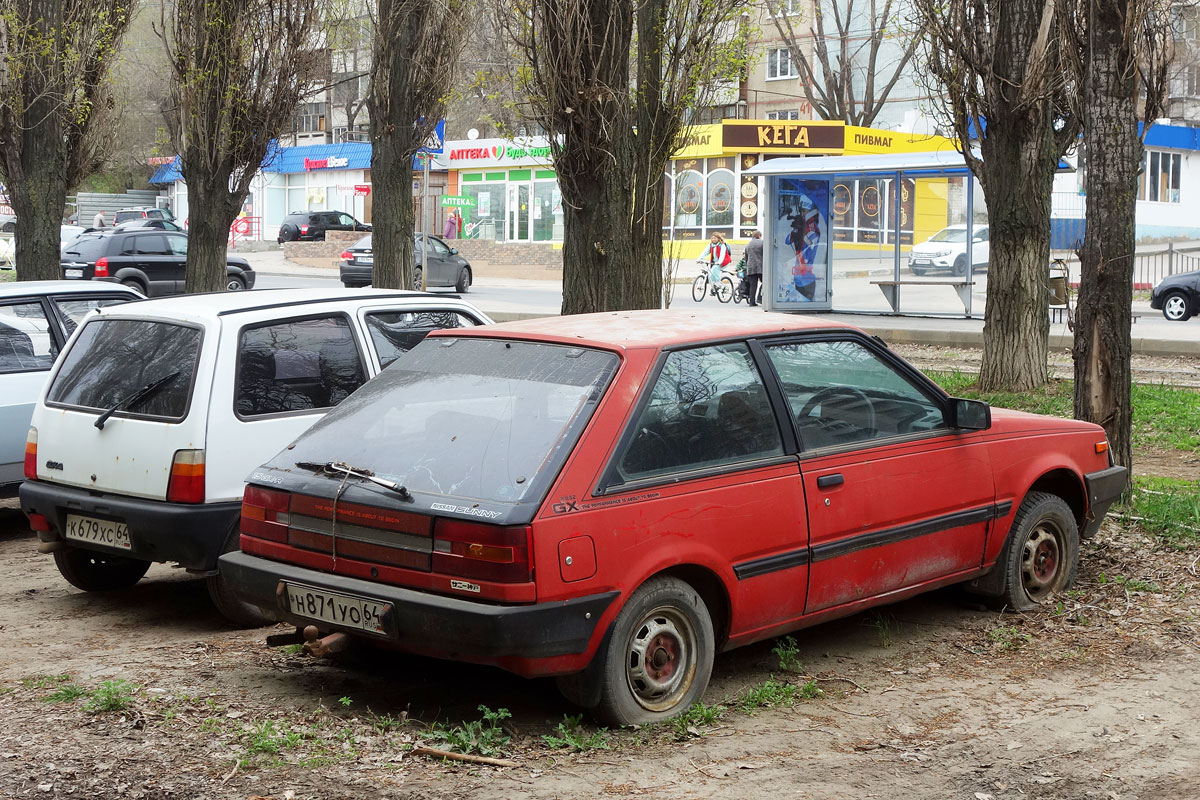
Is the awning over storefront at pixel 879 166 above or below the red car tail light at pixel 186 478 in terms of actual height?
above

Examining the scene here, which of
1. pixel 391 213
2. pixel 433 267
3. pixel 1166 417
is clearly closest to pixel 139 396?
pixel 391 213

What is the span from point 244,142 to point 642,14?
6.39 m

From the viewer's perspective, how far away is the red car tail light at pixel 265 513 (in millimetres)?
4961

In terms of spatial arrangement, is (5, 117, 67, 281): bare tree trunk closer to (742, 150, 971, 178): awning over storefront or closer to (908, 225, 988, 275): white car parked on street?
(742, 150, 971, 178): awning over storefront

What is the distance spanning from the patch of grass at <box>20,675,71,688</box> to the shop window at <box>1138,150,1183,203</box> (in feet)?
147

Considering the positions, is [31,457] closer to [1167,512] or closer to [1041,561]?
[1041,561]

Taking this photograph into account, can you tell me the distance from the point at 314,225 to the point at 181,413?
4659 centimetres

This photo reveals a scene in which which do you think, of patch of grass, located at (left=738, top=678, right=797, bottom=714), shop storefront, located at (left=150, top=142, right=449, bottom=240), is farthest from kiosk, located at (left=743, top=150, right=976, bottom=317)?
shop storefront, located at (left=150, top=142, right=449, bottom=240)

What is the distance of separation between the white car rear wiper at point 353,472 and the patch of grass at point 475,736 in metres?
0.81

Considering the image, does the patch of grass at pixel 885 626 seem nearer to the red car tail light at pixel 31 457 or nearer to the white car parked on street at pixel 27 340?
the red car tail light at pixel 31 457

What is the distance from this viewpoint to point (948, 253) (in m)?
24.2

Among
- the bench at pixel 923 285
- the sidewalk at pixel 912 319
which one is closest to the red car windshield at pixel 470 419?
the sidewalk at pixel 912 319

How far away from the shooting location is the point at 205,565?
5961mm

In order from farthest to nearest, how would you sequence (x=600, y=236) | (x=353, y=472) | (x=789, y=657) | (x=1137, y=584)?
(x=600, y=236) < (x=1137, y=584) < (x=789, y=657) < (x=353, y=472)
